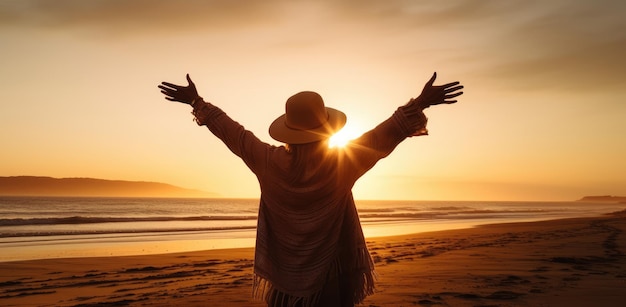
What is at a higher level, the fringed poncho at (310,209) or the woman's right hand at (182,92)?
the woman's right hand at (182,92)

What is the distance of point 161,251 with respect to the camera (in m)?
13.7

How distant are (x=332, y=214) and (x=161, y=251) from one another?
12050mm

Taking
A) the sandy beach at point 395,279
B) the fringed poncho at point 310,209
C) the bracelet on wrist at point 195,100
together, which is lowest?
the sandy beach at point 395,279

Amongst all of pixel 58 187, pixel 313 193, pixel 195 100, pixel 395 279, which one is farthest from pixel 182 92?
pixel 58 187

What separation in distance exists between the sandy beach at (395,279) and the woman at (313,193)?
3.57 metres

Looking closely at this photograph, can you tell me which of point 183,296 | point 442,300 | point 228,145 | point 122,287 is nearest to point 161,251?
point 122,287

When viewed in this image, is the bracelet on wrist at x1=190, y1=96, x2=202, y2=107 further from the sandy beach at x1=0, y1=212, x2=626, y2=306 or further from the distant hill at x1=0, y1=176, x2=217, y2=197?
the distant hill at x1=0, y1=176, x2=217, y2=197

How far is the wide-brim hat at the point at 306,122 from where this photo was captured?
2465 mm

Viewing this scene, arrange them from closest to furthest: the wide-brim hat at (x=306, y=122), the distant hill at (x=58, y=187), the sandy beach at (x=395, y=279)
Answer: the wide-brim hat at (x=306, y=122) < the sandy beach at (x=395, y=279) < the distant hill at (x=58, y=187)

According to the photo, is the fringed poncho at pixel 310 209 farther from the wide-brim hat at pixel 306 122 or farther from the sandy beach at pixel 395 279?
the sandy beach at pixel 395 279

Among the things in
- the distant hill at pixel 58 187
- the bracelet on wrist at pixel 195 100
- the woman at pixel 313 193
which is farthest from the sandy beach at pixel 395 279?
the distant hill at pixel 58 187

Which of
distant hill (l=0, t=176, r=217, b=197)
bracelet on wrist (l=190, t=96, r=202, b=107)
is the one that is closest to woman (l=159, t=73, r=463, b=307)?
bracelet on wrist (l=190, t=96, r=202, b=107)

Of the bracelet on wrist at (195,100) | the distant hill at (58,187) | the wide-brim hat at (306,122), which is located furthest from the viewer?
the distant hill at (58,187)

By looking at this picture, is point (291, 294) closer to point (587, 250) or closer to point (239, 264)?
point (239, 264)
